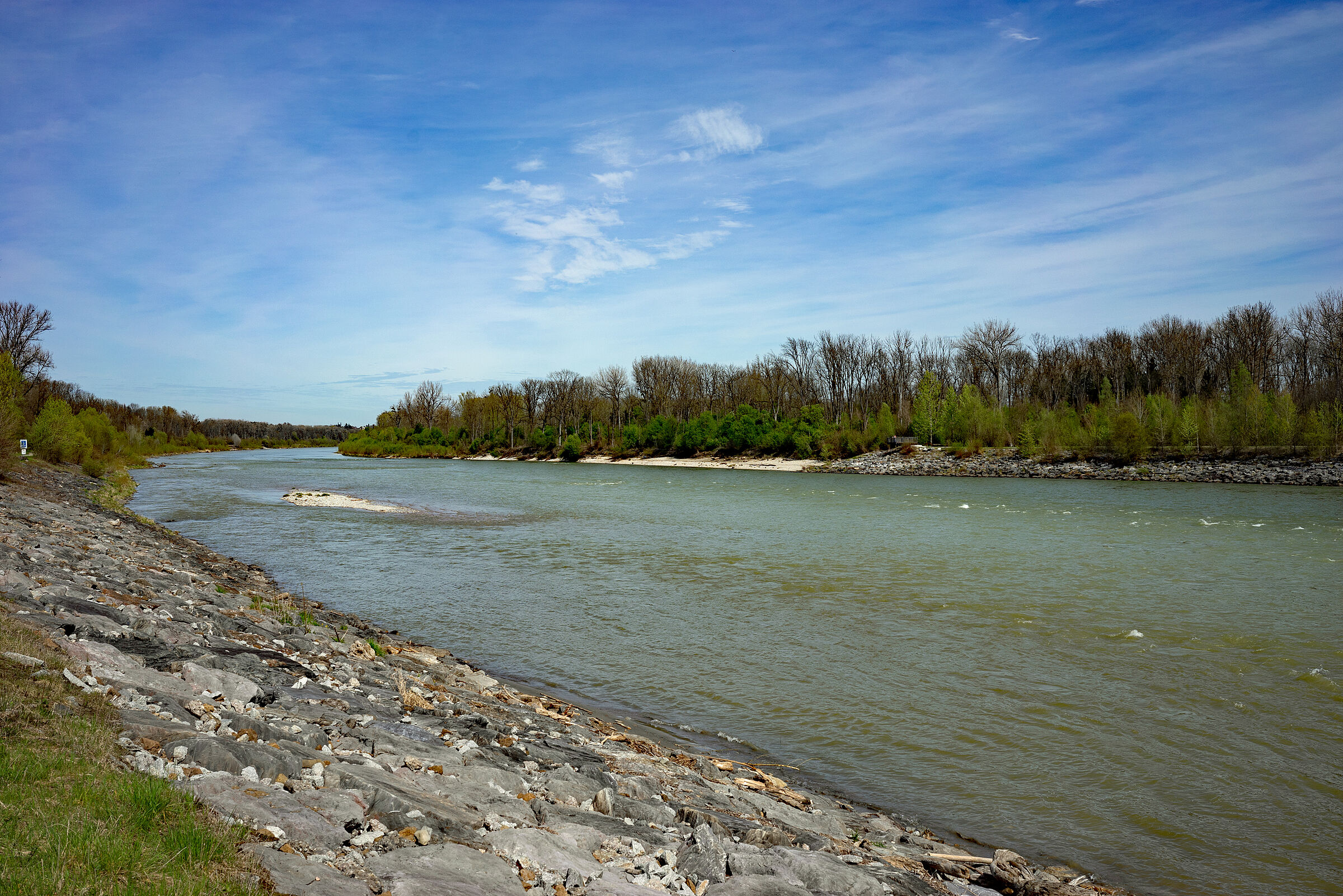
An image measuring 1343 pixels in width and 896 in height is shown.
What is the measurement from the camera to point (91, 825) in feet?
11.2

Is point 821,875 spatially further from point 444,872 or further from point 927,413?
point 927,413

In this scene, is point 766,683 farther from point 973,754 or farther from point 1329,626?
point 1329,626

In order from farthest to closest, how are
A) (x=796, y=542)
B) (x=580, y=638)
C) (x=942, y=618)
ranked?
(x=796, y=542) < (x=942, y=618) < (x=580, y=638)

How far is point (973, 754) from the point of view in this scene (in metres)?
8.76

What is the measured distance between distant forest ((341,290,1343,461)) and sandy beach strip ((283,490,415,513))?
199 feet

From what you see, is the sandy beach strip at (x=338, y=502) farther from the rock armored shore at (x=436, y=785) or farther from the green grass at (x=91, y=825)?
the green grass at (x=91, y=825)

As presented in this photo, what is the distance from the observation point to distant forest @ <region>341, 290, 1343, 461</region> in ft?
215

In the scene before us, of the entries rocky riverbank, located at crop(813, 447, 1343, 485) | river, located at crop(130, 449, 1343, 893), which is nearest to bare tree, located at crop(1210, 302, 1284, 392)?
rocky riverbank, located at crop(813, 447, 1343, 485)

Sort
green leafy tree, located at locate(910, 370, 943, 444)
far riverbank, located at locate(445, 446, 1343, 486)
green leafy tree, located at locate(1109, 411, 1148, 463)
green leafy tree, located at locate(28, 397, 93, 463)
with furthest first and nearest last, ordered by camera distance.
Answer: green leafy tree, located at locate(910, 370, 943, 444), green leafy tree, located at locate(1109, 411, 1148, 463), far riverbank, located at locate(445, 446, 1343, 486), green leafy tree, located at locate(28, 397, 93, 463)

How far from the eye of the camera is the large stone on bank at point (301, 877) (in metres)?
3.47

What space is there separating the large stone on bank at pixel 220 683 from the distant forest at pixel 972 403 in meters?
72.3

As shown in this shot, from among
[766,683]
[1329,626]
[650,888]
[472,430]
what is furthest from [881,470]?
[472,430]

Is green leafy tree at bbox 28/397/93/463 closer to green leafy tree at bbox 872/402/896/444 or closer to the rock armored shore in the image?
the rock armored shore

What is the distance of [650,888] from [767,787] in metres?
3.41
